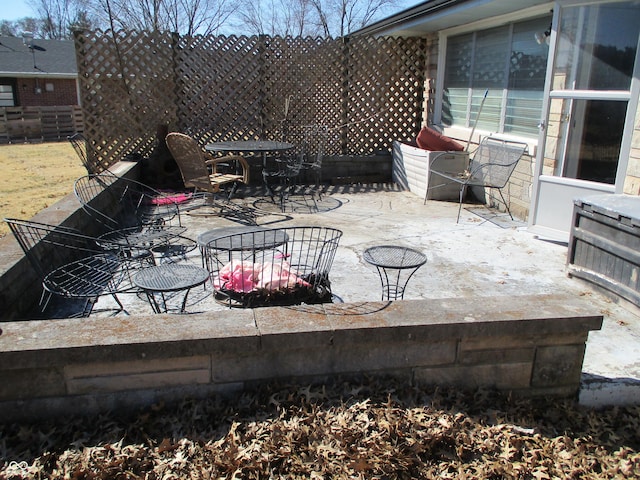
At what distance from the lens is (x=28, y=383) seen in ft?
7.27

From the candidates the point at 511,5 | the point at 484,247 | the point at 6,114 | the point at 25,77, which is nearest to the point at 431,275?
the point at 484,247

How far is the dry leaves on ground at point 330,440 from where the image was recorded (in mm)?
2061

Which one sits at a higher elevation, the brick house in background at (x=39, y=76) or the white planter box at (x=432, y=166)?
the brick house in background at (x=39, y=76)

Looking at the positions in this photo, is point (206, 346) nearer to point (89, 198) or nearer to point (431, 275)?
point (431, 275)

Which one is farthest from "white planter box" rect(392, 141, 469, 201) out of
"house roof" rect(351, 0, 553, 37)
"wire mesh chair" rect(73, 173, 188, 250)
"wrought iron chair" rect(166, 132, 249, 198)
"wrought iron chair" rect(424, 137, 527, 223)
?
"wire mesh chair" rect(73, 173, 188, 250)

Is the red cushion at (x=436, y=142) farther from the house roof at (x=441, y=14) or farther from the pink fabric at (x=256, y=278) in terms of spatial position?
the pink fabric at (x=256, y=278)

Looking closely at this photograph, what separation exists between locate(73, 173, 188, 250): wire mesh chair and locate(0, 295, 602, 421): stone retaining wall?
1764 millimetres

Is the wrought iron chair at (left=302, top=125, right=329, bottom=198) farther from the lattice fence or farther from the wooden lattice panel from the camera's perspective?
the wooden lattice panel

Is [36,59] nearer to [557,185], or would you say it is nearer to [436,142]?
[436,142]

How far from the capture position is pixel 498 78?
6602 millimetres

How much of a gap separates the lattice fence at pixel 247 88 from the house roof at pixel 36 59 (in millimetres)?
15922

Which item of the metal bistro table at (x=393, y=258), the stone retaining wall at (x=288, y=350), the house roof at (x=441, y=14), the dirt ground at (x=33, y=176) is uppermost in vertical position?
the house roof at (x=441, y=14)

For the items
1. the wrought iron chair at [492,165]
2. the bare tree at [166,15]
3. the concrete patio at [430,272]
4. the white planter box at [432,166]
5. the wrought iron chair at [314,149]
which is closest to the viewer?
the concrete patio at [430,272]

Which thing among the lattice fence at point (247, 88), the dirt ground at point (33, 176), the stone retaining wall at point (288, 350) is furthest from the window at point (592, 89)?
the dirt ground at point (33, 176)
